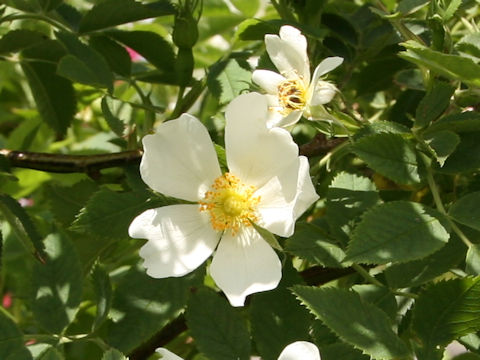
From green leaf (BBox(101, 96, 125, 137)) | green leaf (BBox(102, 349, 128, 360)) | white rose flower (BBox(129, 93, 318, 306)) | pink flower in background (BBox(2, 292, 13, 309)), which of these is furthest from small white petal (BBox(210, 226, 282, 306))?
pink flower in background (BBox(2, 292, 13, 309))

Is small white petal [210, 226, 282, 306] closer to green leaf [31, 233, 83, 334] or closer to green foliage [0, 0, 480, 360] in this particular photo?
green foliage [0, 0, 480, 360]

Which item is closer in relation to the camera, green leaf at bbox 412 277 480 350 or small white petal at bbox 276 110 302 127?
green leaf at bbox 412 277 480 350

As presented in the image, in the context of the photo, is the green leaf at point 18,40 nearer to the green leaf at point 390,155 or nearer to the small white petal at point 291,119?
the small white petal at point 291,119

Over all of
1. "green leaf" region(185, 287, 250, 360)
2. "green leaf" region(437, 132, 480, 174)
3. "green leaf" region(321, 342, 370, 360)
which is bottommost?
"green leaf" region(185, 287, 250, 360)

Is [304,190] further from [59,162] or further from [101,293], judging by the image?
[59,162]

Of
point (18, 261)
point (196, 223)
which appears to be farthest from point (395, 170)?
point (18, 261)

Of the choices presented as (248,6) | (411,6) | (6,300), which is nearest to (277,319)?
(411,6)
